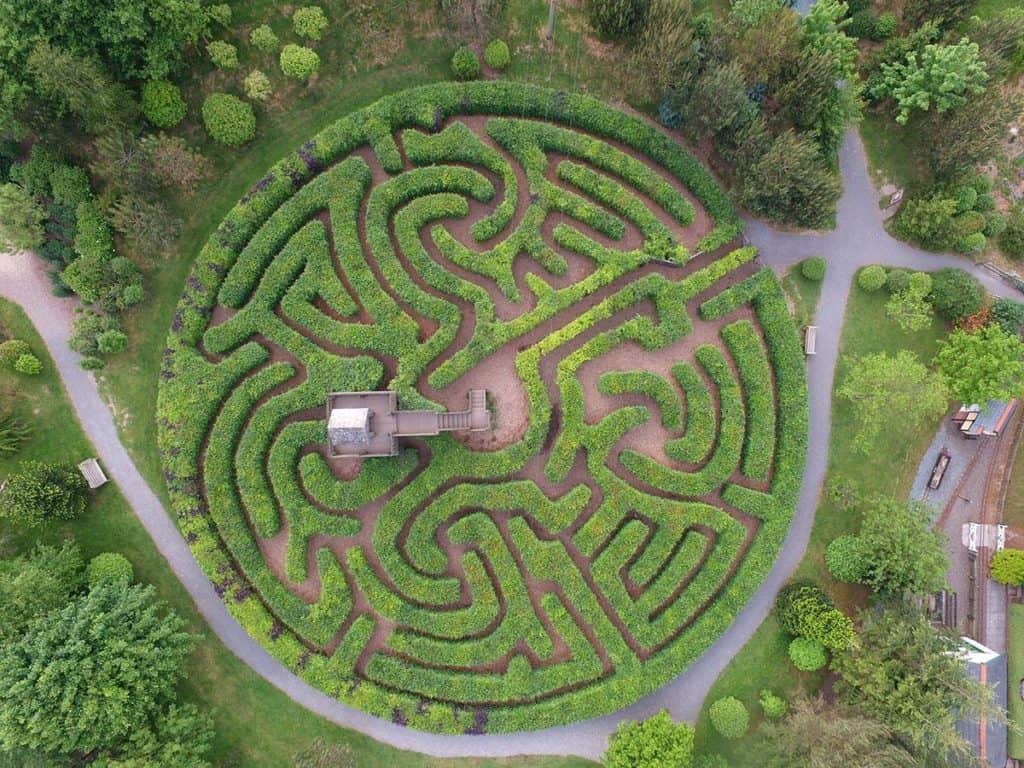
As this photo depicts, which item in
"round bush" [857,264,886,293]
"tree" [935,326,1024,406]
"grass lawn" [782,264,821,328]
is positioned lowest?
"tree" [935,326,1024,406]

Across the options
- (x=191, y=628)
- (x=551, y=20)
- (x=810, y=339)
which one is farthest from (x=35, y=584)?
(x=810, y=339)

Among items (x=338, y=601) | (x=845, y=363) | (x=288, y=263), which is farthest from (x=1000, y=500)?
(x=288, y=263)

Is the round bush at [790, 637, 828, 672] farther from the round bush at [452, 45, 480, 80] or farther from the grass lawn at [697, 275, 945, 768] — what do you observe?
the round bush at [452, 45, 480, 80]

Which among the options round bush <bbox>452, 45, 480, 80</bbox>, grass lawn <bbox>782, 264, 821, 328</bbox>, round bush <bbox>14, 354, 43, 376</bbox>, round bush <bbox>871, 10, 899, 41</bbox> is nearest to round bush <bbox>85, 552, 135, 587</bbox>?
Result: round bush <bbox>14, 354, 43, 376</bbox>

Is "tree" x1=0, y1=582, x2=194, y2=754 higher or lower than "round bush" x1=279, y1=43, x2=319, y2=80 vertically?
lower

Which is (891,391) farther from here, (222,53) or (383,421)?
(222,53)

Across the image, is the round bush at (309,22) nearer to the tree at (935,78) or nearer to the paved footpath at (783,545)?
the paved footpath at (783,545)
